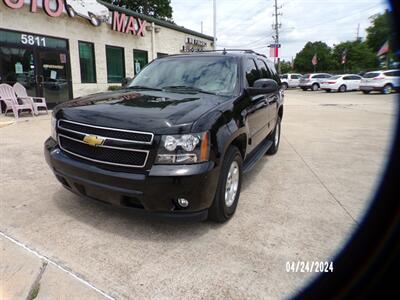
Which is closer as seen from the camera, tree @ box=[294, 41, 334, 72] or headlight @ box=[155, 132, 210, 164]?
headlight @ box=[155, 132, 210, 164]

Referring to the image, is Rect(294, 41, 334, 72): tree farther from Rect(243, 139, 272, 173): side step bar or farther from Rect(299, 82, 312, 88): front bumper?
Rect(243, 139, 272, 173): side step bar

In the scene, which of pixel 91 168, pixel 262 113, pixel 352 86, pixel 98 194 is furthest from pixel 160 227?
pixel 352 86

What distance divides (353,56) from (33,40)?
189 feet

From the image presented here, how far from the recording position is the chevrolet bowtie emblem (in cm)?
285

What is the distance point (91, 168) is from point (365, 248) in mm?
2286

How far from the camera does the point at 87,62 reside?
14805 millimetres

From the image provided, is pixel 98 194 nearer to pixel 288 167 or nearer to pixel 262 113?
pixel 262 113

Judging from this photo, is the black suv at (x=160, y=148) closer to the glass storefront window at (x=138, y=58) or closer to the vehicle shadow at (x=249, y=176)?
the vehicle shadow at (x=249, y=176)

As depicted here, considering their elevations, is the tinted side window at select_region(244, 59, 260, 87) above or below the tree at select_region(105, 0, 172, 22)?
below

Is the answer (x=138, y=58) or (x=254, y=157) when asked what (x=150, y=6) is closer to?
(x=138, y=58)

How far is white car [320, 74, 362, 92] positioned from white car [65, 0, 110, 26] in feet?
69.5

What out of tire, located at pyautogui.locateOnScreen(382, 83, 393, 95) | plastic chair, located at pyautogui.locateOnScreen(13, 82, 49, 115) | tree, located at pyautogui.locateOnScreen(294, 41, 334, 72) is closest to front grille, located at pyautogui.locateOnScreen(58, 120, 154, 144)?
plastic chair, located at pyautogui.locateOnScreen(13, 82, 49, 115)

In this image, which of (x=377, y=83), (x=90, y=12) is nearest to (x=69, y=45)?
(x=90, y=12)

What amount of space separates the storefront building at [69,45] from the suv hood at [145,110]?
9.81m
